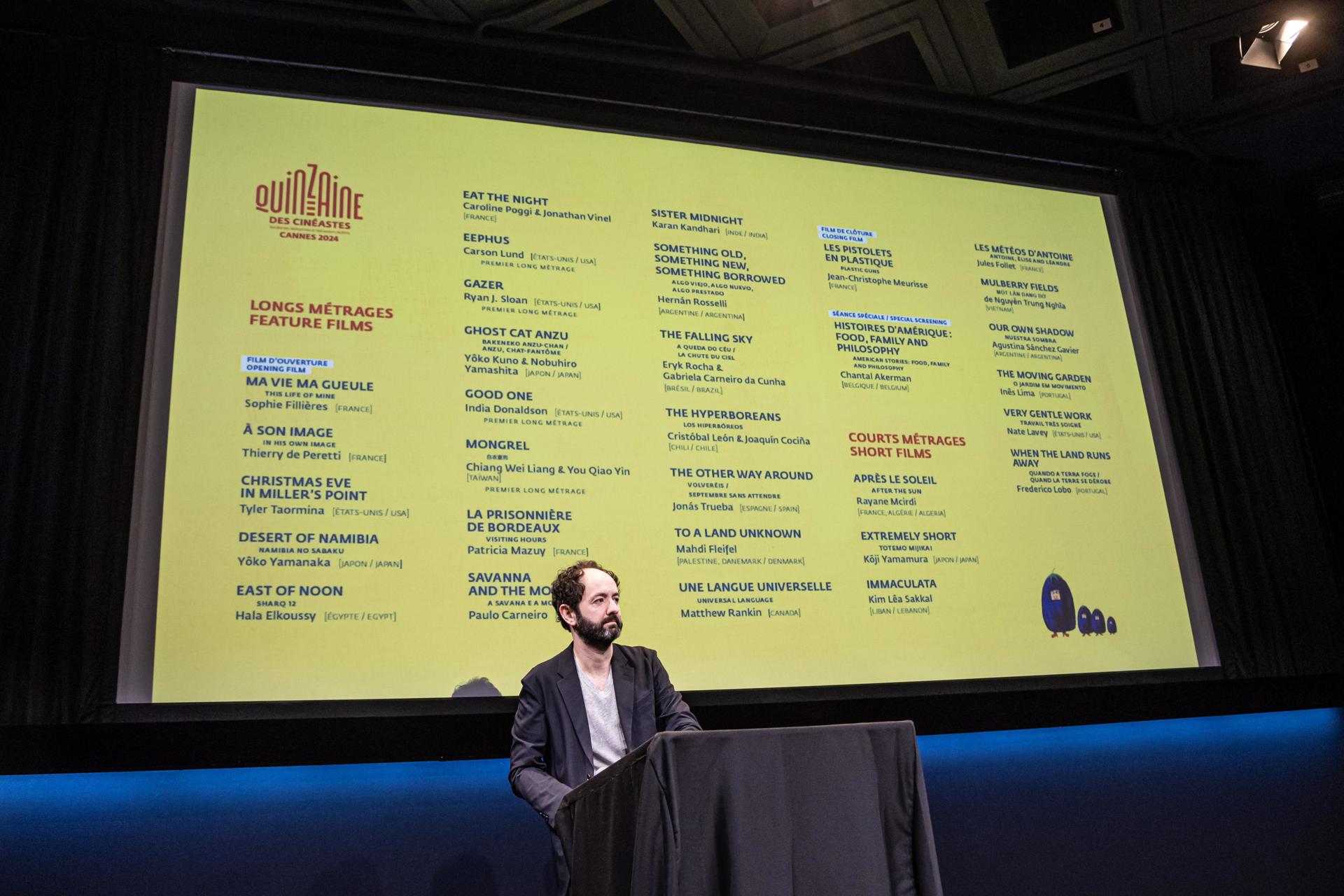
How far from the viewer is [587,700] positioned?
8.36 feet

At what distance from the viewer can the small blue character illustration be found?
11.8ft

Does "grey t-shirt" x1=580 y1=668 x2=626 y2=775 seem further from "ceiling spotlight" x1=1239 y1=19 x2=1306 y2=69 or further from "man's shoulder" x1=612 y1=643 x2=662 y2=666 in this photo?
"ceiling spotlight" x1=1239 y1=19 x2=1306 y2=69

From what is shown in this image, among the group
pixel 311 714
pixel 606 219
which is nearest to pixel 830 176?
pixel 606 219

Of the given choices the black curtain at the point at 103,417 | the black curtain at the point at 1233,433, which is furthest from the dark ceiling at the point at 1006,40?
the black curtain at the point at 103,417

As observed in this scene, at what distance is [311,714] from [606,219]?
1988 millimetres

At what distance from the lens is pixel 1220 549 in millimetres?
3961

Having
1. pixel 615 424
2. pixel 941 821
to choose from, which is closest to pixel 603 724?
pixel 615 424

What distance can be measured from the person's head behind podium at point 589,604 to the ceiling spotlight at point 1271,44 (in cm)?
380

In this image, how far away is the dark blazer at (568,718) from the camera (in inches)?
91.8

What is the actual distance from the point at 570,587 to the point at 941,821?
161 cm

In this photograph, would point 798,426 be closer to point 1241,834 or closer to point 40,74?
point 1241,834

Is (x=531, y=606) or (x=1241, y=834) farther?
(x=1241, y=834)

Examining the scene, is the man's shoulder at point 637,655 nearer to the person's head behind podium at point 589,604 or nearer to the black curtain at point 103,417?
the person's head behind podium at point 589,604

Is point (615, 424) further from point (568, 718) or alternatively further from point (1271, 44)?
point (1271, 44)
